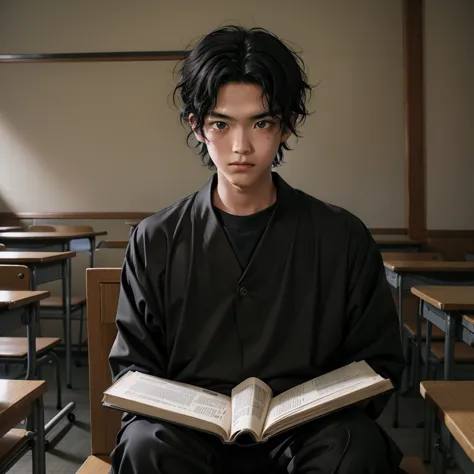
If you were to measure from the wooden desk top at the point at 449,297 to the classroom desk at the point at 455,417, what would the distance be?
702 millimetres

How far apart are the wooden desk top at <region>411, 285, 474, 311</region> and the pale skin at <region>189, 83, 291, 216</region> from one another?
943 mm

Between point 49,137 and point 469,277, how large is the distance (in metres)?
3.45

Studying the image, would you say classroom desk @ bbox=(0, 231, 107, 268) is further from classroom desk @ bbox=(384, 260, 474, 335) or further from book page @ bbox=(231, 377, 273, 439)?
book page @ bbox=(231, 377, 273, 439)

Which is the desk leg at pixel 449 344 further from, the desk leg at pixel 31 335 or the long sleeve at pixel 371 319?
the desk leg at pixel 31 335

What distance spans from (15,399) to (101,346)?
0.73 ft

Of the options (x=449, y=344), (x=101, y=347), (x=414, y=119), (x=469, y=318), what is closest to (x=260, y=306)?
(x=101, y=347)

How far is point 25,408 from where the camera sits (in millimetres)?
1197

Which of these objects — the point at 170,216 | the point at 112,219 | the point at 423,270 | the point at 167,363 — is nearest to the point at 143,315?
the point at 167,363

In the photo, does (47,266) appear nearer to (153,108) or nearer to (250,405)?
(153,108)

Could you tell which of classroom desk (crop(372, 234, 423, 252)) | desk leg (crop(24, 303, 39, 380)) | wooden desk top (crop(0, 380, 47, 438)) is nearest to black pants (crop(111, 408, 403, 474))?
wooden desk top (crop(0, 380, 47, 438))

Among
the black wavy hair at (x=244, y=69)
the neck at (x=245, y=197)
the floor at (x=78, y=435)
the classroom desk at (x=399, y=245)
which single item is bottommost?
the floor at (x=78, y=435)

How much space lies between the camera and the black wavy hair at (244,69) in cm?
105

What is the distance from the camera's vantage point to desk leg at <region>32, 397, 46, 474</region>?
1321 millimetres

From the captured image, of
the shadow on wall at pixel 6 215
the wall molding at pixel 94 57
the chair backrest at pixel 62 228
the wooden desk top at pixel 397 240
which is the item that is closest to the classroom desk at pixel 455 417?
the wooden desk top at pixel 397 240
